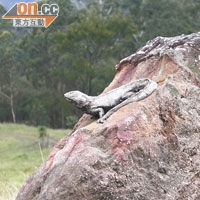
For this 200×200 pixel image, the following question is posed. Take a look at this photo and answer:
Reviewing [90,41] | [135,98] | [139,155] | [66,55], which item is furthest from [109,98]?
[66,55]

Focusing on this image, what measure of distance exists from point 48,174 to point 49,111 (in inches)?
961

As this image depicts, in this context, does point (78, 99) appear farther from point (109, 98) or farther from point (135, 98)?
point (135, 98)

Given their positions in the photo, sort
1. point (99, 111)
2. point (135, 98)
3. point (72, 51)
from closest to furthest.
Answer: point (135, 98), point (99, 111), point (72, 51)

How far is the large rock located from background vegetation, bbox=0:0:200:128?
1572cm

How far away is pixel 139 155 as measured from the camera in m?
3.92

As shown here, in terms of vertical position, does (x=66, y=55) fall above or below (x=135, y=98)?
above

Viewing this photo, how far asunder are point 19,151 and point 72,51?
884 centimetres

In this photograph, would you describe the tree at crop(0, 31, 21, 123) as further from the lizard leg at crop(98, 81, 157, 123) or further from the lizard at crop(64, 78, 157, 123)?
the lizard leg at crop(98, 81, 157, 123)

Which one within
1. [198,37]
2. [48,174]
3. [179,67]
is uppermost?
[198,37]

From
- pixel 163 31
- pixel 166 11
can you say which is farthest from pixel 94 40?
pixel 166 11

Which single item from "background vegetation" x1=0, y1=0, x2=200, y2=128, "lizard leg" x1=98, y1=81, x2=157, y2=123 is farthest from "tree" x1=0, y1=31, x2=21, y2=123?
"lizard leg" x1=98, y1=81, x2=157, y2=123

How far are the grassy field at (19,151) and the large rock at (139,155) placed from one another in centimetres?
452

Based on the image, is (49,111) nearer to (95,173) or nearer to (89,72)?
(89,72)

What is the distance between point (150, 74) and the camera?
5.01 m
